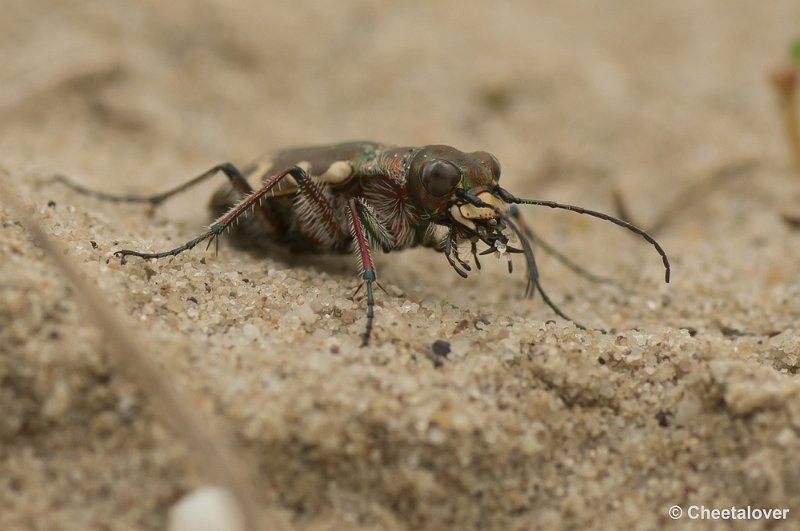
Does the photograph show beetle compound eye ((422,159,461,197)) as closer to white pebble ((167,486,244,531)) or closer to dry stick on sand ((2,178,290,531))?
dry stick on sand ((2,178,290,531))

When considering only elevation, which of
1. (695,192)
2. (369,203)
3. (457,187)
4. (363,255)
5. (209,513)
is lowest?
(209,513)

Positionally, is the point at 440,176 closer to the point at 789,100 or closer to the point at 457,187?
the point at 457,187

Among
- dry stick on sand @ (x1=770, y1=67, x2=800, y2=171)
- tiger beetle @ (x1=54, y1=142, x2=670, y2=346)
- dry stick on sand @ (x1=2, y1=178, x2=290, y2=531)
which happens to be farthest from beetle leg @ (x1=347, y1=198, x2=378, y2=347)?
dry stick on sand @ (x1=770, y1=67, x2=800, y2=171)

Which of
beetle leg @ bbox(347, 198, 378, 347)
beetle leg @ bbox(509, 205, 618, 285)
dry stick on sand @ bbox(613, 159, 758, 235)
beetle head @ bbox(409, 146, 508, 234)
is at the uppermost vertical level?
dry stick on sand @ bbox(613, 159, 758, 235)

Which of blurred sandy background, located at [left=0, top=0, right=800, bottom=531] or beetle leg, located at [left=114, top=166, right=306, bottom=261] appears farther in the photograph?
beetle leg, located at [left=114, top=166, right=306, bottom=261]

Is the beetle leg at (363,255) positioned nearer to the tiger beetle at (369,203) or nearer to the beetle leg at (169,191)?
the tiger beetle at (369,203)

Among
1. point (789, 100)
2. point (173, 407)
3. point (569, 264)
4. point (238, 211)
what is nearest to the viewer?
point (173, 407)

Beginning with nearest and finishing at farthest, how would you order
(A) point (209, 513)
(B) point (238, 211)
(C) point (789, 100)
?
(A) point (209, 513) < (B) point (238, 211) < (C) point (789, 100)

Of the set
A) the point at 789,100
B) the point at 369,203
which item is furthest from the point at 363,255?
the point at 789,100
